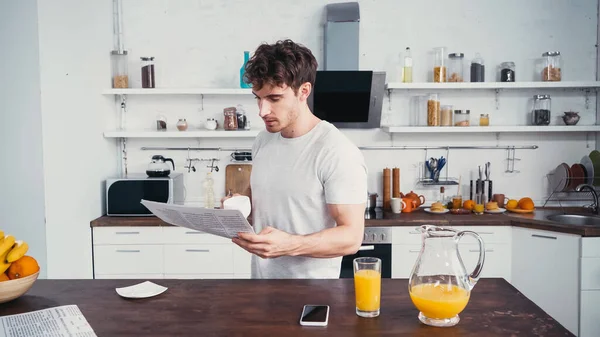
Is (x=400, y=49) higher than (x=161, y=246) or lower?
higher

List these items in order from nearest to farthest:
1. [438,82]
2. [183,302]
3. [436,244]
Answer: [436,244], [183,302], [438,82]

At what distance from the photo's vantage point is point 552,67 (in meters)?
3.95

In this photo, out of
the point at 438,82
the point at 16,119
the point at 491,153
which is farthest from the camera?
the point at 491,153

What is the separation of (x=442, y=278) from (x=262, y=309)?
0.53 m

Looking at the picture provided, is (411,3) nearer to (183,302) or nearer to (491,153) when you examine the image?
(491,153)

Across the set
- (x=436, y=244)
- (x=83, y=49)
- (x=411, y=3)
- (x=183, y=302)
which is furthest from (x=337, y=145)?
(x=411, y=3)

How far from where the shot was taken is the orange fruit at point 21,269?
167cm

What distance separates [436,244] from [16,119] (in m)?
2.51

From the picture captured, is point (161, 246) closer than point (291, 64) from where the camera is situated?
No

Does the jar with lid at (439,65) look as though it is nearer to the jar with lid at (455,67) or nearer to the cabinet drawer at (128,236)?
the jar with lid at (455,67)

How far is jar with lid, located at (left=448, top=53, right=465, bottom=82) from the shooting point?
3.96 m

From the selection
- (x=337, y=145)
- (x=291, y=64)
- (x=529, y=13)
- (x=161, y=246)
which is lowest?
(x=161, y=246)

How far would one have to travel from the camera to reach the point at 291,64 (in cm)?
188

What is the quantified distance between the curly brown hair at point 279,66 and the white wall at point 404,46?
2.23m
